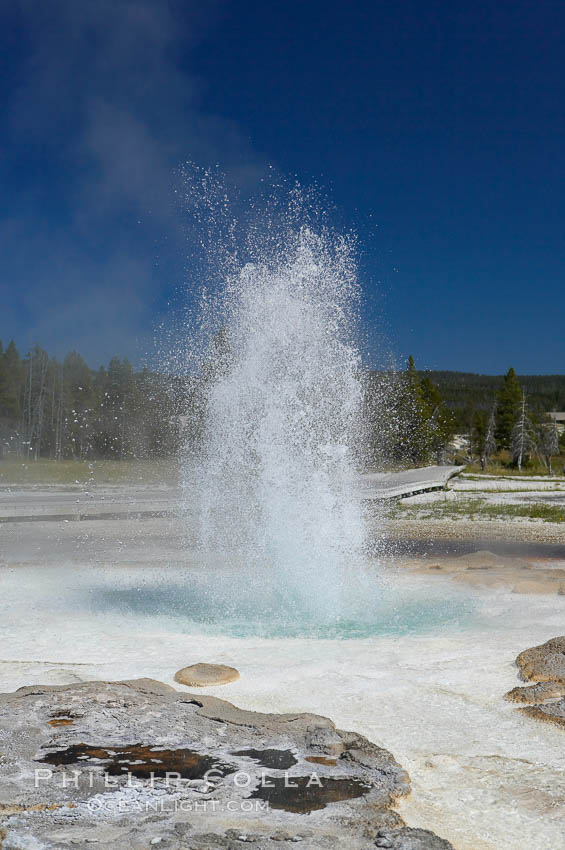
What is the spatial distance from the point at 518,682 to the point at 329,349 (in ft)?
Answer: 18.0

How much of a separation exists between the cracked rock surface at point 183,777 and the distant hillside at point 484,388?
106191 millimetres

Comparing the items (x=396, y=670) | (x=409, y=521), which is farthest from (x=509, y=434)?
(x=396, y=670)

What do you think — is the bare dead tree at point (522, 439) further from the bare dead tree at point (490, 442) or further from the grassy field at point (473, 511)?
the grassy field at point (473, 511)

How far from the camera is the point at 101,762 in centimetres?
417

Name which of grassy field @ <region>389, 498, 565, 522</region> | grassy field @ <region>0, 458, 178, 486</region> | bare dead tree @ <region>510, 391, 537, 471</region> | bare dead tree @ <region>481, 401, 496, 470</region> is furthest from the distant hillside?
grassy field @ <region>389, 498, 565, 522</region>

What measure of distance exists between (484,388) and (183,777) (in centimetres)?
13499

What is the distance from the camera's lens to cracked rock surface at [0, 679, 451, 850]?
11.1 ft

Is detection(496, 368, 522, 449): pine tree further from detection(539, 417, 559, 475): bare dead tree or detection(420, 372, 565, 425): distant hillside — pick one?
detection(420, 372, 565, 425): distant hillside

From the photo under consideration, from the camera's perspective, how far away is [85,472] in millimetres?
37531

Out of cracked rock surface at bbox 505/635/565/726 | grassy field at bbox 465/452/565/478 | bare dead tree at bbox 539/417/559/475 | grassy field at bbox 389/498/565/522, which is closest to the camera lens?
cracked rock surface at bbox 505/635/565/726

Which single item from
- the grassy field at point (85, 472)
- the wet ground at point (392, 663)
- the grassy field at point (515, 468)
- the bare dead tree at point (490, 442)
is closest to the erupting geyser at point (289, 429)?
the wet ground at point (392, 663)

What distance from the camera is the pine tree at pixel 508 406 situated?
5622cm

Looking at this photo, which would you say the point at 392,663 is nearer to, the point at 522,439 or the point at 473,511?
the point at 473,511

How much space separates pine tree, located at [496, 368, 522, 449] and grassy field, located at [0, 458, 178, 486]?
26313 millimetres
